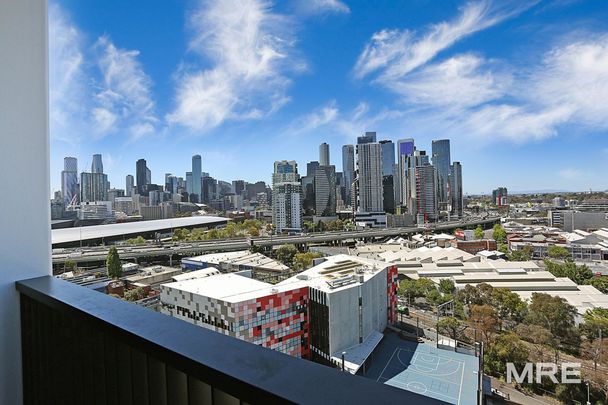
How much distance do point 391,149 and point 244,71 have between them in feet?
43.5

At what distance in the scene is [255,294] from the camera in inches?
149

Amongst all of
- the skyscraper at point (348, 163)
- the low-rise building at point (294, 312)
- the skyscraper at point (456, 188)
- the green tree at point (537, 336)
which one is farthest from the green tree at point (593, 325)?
the skyscraper at point (348, 163)

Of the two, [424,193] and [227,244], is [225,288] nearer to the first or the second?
[227,244]

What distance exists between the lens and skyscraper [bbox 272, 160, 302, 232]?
12.4 meters

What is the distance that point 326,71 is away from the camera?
4352 mm

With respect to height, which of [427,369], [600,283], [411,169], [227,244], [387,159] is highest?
[387,159]

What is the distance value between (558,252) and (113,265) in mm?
11026

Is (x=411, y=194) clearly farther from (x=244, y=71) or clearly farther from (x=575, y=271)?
(x=244, y=71)

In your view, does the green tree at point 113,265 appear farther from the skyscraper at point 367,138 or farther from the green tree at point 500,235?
the green tree at point 500,235

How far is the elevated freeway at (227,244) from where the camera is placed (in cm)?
379

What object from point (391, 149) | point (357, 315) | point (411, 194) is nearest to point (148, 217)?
point (357, 315)

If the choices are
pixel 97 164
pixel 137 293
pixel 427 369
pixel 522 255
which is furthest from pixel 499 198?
pixel 97 164

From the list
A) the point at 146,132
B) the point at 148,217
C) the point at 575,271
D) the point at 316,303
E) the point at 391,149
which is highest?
the point at 391,149

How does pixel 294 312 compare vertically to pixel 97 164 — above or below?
below
